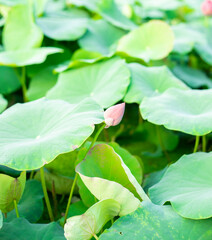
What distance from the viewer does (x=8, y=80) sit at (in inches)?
66.4

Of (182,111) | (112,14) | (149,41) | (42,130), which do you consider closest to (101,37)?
(112,14)

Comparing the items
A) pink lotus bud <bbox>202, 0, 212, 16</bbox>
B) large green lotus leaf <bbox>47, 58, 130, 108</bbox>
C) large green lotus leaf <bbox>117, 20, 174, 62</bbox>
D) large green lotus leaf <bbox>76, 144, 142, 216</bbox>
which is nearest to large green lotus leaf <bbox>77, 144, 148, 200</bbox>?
large green lotus leaf <bbox>76, 144, 142, 216</bbox>

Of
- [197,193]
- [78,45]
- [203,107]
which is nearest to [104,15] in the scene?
[78,45]

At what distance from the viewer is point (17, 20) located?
180 centimetres

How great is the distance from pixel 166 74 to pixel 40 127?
0.66 meters

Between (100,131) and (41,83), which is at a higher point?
(100,131)

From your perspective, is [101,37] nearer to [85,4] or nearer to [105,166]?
[85,4]

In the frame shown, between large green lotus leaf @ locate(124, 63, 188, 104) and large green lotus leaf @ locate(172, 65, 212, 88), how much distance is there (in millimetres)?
430

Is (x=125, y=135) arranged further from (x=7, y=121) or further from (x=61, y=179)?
(x=7, y=121)

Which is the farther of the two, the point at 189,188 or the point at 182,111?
the point at 182,111

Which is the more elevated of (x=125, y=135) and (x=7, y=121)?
(x=7, y=121)

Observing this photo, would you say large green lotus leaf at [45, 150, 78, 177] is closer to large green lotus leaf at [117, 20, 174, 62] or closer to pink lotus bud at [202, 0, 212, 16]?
large green lotus leaf at [117, 20, 174, 62]

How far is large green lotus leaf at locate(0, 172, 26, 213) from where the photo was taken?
0.90m

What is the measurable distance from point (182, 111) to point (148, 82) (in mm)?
305
